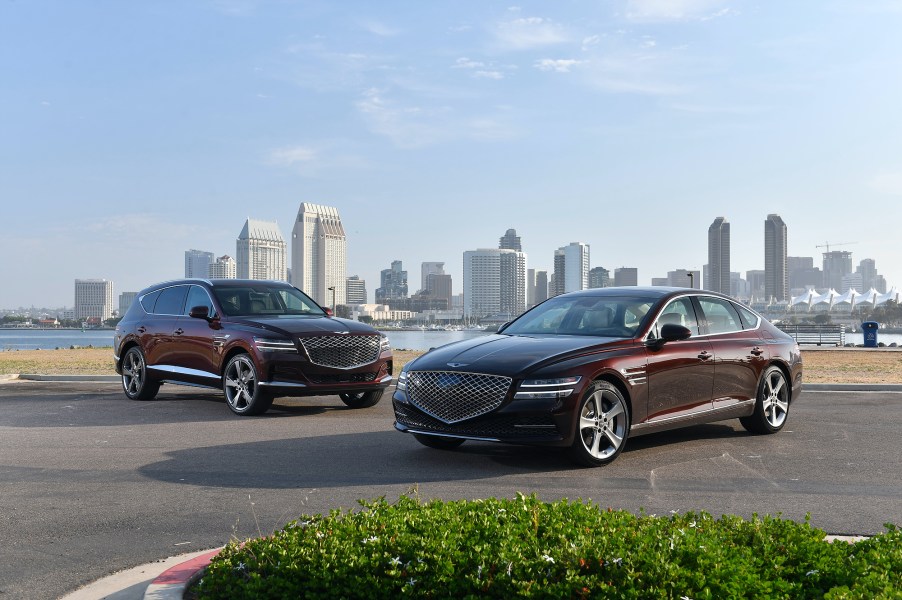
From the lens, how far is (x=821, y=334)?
5362 cm

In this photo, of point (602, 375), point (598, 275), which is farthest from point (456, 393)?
point (598, 275)

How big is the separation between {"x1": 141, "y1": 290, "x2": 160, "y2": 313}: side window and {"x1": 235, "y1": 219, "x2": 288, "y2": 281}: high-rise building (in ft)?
489

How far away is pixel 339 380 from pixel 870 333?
3954 cm

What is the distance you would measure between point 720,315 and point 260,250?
16831 centimetres

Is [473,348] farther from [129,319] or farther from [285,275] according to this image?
[285,275]

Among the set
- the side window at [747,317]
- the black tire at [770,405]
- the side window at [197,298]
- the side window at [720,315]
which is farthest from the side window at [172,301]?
the black tire at [770,405]

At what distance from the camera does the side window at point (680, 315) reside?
371 inches

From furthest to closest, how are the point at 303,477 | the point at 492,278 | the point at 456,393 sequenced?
the point at 492,278 → the point at 456,393 → the point at 303,477

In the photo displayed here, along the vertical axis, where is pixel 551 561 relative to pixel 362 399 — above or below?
above

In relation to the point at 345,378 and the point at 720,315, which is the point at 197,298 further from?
the point at 720,315

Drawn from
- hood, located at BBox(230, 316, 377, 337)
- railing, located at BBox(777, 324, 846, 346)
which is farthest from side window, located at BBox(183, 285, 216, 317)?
railing, located at BBox(777, 324, 846, 346)

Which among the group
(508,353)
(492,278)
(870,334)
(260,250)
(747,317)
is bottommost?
(870,334)

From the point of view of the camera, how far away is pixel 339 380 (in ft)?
40.4

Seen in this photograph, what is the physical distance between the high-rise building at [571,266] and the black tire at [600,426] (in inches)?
5137
